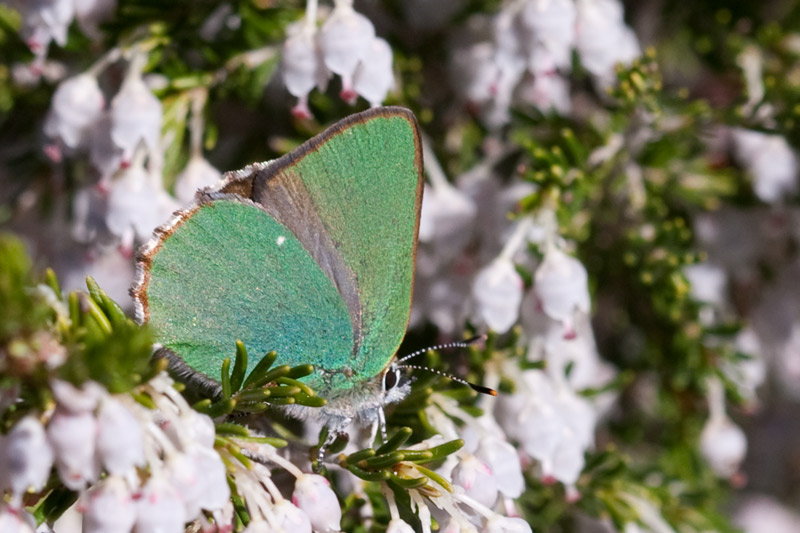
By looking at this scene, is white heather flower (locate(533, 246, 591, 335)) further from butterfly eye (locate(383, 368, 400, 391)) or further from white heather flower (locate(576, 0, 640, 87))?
white heather flower (locate(576, 0, 640, 87))

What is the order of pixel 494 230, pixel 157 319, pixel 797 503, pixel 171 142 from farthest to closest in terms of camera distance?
pixel 797 503, pixel 494 230, pixel 171 142, pixel 157 319

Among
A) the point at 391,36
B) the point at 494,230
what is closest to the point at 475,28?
the point at 391,36

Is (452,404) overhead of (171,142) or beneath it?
beneath

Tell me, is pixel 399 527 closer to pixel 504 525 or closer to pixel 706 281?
pixel 504 525

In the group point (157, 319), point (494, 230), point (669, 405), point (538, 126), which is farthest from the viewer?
point (669, 405)

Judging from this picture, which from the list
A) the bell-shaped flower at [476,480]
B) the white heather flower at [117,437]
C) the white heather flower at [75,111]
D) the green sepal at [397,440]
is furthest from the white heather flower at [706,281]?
the white heather flower at [117,437]

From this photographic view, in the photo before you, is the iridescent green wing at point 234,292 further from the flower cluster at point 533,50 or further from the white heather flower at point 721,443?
the white heather flower at point 721,443

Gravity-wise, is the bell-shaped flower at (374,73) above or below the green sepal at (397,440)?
above

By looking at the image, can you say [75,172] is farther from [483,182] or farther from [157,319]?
[483,182]

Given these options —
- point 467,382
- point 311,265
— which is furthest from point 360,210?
point 467,382
